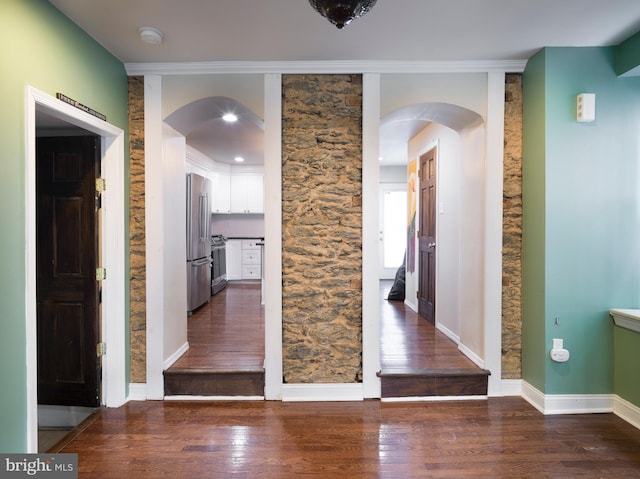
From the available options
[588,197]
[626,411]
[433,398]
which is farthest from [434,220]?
[626,411]

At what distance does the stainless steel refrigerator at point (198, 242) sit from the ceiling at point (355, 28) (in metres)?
2.34

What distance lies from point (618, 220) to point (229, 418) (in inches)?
125

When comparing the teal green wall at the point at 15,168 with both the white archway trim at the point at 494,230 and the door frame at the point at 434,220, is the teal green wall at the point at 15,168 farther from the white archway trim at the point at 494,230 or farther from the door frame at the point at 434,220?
the door frame at the point at 434,220

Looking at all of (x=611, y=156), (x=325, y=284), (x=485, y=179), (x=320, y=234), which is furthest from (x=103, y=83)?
(x=611, y=156)

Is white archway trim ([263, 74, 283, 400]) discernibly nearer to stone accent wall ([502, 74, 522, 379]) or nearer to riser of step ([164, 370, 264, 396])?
riser of step ([164, 370, 264, 396])

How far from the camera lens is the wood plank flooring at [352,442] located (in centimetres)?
207

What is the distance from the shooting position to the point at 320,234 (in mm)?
2924

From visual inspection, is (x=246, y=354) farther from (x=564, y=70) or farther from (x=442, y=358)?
(x=564, y=70)

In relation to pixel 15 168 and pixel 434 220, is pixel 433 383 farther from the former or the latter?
pixel 15 168

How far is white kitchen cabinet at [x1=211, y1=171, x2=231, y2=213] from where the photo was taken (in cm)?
738

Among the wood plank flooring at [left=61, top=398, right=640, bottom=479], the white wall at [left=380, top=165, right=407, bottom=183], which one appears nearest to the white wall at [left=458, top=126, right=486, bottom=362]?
the wood plank flooring at [left=61, top=398, right=640, bottom=479]

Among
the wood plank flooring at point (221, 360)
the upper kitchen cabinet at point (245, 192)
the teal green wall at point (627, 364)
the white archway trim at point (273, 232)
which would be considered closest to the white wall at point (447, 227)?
the teal green wall at point (627, 364)

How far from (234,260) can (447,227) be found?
4624 mm

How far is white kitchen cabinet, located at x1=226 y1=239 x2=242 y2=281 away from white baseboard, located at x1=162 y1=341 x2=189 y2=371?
12.8 feet
